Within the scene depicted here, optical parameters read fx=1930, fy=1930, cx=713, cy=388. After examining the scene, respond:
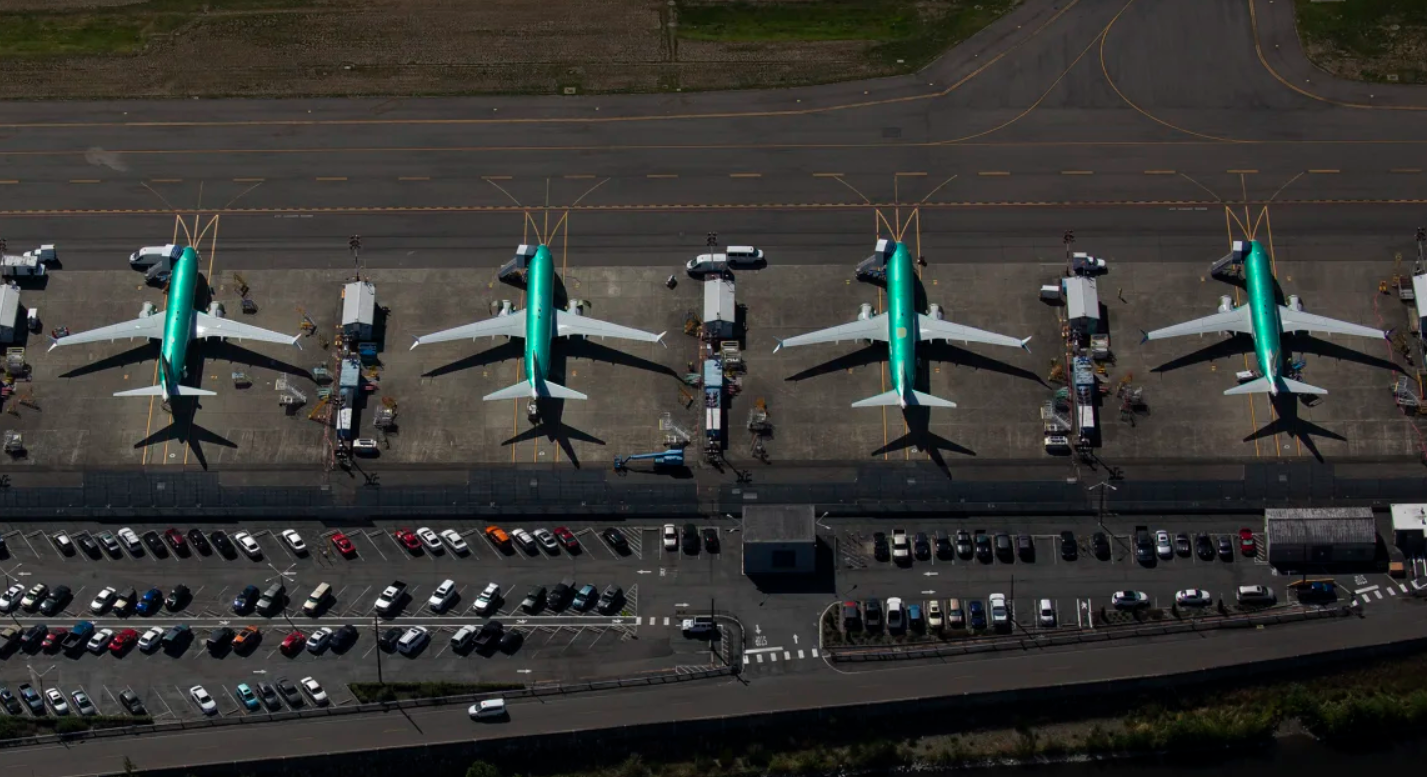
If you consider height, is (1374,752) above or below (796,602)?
below

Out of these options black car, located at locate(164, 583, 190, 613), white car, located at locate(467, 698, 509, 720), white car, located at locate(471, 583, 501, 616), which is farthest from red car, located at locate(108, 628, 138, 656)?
white car, located at locate(467, 698, 509, 720)

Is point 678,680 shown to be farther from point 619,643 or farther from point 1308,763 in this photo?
point 1308,763

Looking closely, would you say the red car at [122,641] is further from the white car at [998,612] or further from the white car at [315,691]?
the white car at [998,612]

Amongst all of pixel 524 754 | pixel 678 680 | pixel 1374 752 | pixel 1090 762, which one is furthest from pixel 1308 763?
pixel 524 754

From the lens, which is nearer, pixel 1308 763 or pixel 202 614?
pixel 1308 763

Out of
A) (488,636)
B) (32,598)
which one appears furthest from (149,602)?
(488,636)

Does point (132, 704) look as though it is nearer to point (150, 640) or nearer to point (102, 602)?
point (150, 640)
